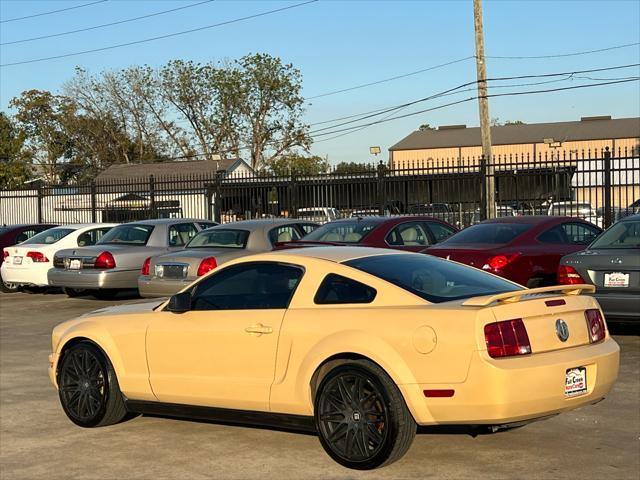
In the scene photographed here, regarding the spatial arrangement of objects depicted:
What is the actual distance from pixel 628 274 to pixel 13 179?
54.4 metres

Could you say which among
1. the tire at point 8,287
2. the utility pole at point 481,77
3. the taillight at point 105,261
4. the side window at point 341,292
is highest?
the utility pole at point 481,77

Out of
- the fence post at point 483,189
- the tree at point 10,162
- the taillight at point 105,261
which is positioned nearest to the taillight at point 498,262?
the taillight at point 105,261

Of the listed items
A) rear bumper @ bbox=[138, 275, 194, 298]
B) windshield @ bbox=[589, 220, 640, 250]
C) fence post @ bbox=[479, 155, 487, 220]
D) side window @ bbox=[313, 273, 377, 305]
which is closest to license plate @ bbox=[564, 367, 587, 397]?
side window @ bbox=[313, 273, 377, 305]

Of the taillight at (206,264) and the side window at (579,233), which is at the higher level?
the side window at (579,233)

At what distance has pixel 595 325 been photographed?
6695 mm

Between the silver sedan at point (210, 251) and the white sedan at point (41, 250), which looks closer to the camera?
the silver sedan at point (210, 251)

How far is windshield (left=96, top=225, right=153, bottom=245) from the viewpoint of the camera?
1845 cm

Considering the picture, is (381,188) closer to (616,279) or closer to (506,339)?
(616,279)

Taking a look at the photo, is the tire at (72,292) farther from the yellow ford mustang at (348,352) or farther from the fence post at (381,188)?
the yellow ford mustang at (348,352)

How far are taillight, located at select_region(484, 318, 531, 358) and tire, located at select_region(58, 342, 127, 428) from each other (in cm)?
323

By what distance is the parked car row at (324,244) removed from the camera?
455 inches

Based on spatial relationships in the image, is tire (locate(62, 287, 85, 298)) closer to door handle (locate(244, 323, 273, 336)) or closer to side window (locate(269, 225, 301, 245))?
side window (locate(269, 225, 301, 245))

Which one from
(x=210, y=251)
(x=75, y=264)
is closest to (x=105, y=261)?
(x=75, y=264)

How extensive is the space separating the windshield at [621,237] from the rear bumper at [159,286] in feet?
20.2
